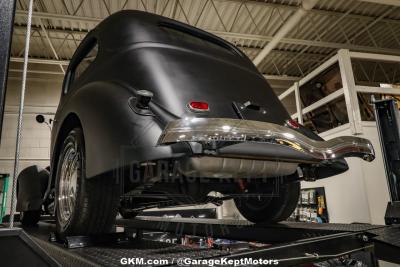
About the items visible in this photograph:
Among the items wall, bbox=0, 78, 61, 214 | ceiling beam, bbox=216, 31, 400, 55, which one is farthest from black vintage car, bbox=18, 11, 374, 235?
wall, bbox=0, 78, 61, 214

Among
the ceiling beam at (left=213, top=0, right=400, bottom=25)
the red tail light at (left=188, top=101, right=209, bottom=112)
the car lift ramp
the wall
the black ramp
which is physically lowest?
the car lift ramp

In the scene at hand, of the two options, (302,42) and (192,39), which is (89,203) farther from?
(302,42)

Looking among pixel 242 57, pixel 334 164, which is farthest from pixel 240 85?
pixel 334 164

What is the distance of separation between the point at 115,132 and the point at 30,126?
955cm

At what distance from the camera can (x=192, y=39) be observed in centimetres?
224

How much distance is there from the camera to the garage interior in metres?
3.83

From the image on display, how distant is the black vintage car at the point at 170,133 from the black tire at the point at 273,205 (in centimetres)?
1

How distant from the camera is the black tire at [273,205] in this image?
7.80ft

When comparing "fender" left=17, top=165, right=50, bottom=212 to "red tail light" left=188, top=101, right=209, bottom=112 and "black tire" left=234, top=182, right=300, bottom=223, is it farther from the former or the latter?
"red tail light" left=188, top=101, right=209, bottom=112

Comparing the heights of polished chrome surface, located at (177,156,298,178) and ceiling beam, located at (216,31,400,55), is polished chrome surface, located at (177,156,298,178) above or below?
below

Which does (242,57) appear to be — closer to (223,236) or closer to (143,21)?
(143,21)

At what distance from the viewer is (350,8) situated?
818 cm

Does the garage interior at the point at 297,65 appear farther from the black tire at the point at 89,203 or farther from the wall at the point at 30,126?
the black tire at the point at 89,203

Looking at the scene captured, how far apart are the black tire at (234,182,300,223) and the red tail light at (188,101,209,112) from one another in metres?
1.01
